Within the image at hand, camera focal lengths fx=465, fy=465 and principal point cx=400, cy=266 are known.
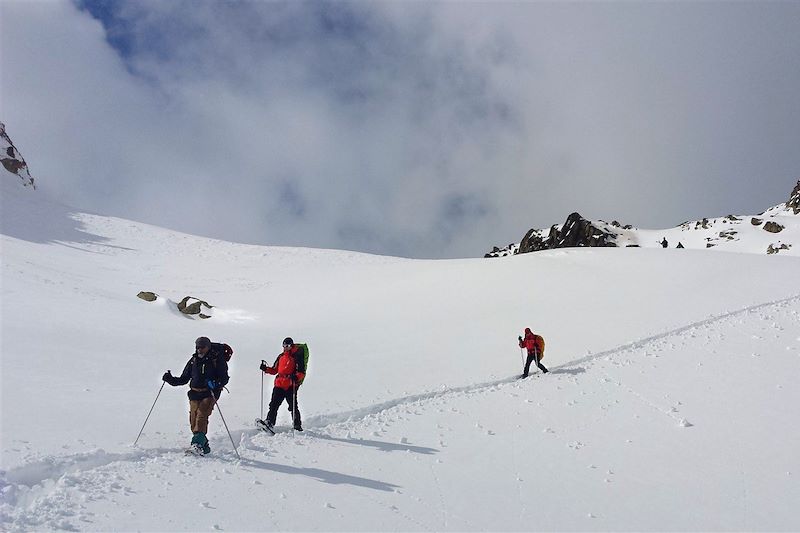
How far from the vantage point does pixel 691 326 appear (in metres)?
16.9

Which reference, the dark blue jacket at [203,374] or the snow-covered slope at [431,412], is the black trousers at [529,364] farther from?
the dark blue jacket at [203,374]

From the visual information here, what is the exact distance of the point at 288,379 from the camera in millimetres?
9133

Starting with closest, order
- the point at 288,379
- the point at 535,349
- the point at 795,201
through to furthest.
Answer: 1. the point at 288,379
2. the point at 535,349
3. the point at 795,201

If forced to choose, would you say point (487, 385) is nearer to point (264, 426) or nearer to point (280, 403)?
point (280, 403)

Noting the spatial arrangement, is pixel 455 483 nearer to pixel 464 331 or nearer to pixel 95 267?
pixel 464 331

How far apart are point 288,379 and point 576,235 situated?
118 metres

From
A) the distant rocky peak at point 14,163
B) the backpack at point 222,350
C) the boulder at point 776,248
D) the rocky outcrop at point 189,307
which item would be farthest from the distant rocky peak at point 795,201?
the distant rocky peak at point 14,163

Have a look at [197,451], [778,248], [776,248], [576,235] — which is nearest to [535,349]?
[197,451]

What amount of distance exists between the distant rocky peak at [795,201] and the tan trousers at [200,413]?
5286 inches

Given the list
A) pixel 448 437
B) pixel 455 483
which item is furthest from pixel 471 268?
pixel 455 483

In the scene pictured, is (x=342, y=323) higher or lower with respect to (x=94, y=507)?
higher

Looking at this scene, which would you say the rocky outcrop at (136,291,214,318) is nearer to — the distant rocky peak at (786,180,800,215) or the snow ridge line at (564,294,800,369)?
the snow ridge line at (564,294,800,369)

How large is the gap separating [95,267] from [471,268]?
2521 centimetres

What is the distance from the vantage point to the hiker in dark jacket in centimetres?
749
